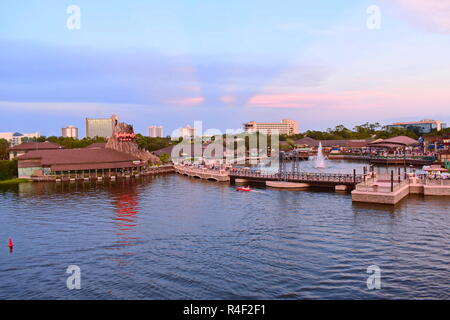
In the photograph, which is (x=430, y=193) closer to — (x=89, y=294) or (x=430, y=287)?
(x=430, y=287)

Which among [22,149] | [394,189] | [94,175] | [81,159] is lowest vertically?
[394,189]

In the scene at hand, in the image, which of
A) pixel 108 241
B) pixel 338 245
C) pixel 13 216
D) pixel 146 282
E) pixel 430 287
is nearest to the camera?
pixel 430 287

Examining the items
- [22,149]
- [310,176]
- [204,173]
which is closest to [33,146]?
[22,149]

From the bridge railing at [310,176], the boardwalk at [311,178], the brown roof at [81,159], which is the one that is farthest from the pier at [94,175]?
the boardwalk at [311,178]

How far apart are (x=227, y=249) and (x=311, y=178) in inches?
1586

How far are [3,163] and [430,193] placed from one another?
91.5 m

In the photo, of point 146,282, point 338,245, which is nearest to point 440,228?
point 338,245

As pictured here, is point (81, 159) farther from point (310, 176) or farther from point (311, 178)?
point (311, 178)

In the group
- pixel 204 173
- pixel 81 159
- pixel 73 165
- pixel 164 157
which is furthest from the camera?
pixel 164 157

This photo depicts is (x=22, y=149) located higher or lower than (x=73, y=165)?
higher

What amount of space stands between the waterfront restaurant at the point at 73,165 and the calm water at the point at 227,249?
3221 cm

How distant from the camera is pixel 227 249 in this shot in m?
31.8
